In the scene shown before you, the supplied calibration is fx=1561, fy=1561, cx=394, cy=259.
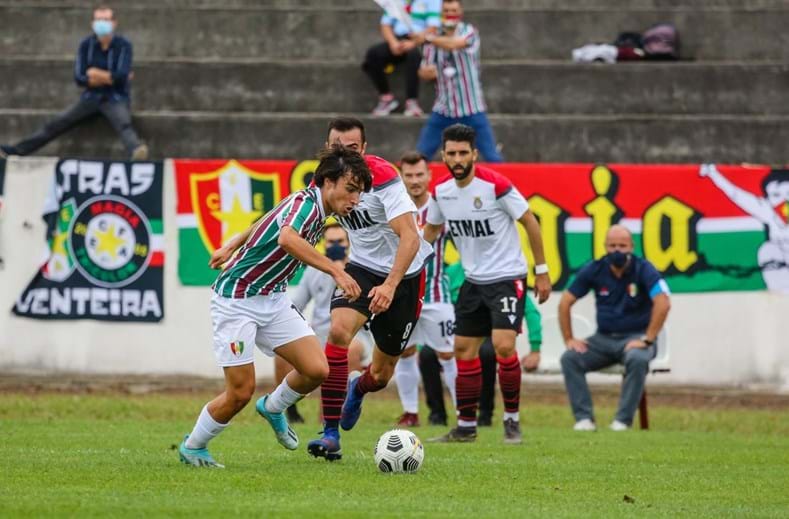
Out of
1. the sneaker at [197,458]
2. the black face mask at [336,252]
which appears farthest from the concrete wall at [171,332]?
the sneaker at [197,458]

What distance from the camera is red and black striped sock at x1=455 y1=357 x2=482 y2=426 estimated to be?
12.7 meters

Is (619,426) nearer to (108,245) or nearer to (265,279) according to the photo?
(108,245)

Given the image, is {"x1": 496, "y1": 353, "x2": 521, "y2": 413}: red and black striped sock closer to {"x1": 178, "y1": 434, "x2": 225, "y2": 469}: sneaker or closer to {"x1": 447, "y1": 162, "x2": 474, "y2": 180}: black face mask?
{"x1": 447, "y1": 162, "x2": 474, "y2": 180}: black face mask

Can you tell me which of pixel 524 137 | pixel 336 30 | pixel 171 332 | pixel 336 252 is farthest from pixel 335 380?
pixel 336 30

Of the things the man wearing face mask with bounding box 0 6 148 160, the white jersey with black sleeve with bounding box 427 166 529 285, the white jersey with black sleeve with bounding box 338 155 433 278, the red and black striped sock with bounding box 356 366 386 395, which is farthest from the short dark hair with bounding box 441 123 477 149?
the man wearing face mask with bounding box 0 6 148 160

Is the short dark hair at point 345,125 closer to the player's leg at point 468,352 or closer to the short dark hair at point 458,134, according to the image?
the short dark hair at point 458,134

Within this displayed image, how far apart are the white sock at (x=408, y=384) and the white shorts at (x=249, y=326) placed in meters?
5.50

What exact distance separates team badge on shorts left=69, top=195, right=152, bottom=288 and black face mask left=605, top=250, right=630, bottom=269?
552 centimetres

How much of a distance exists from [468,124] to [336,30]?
14.6 ft

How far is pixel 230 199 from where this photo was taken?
704 inches

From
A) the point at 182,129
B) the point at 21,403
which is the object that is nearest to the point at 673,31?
the point at 182,129

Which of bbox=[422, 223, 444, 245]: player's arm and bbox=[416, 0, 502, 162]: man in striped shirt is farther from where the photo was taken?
bbox=[416, 0, 502, 162]: man in striped shirt

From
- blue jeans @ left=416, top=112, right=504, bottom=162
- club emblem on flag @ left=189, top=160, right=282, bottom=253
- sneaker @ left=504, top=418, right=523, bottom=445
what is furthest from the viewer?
blue jeans @ left=416, top=112, right=504, bottom=162

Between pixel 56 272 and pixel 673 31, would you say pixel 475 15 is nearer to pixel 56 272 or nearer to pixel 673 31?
pixel 673 31
